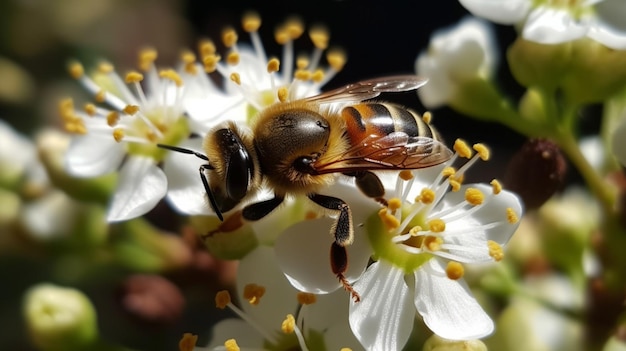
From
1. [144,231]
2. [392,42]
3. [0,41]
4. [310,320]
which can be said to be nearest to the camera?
[310,320]

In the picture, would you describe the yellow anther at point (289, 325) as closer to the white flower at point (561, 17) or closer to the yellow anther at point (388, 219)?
the yellow anther at point (388, 219)

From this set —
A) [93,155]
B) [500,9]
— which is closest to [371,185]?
[500,9]

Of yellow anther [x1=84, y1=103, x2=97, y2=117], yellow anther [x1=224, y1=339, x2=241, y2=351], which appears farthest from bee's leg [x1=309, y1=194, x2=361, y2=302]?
yellow anther [x1=84, y1=103, x2=97, y2=117]

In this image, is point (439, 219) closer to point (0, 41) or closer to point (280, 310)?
point (280, 310)

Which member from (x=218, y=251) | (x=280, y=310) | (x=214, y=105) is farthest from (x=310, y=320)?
(x=214, y=105)

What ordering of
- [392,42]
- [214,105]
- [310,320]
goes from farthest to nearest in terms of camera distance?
1. [392,42]
2. [214,105]
3. [310,320]

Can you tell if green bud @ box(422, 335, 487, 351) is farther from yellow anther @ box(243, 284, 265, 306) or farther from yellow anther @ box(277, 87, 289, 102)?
yellow anther @ box(277, 87, 289, 102)

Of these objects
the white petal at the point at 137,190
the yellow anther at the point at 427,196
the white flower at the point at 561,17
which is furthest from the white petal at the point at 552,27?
the white petal at the point at 137,190
